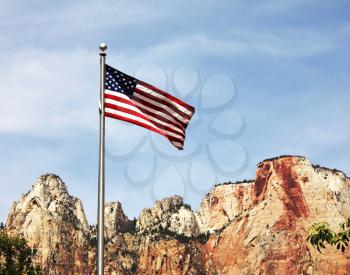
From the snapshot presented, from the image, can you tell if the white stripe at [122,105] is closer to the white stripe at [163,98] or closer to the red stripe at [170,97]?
the white stripe at [163,98]

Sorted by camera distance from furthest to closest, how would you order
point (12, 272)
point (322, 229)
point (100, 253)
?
point (12, 272) → point (322, 229) → point (100, 253)

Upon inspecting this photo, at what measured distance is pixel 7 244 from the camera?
8600 cm

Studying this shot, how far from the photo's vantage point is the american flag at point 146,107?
26562 mm

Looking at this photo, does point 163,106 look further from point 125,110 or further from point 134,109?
point 125,110

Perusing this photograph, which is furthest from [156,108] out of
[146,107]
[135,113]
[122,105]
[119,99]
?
[119,99]

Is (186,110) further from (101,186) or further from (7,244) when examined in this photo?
(7,244)

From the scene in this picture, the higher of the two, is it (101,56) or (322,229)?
(101,56)

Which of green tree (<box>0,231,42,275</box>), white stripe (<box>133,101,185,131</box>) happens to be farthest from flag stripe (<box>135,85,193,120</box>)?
green tree (<box>0,231,42,275</box>)

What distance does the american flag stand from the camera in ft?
87.1

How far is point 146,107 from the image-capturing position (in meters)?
27.1

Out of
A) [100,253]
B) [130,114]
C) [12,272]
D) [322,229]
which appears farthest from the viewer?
[12,272]

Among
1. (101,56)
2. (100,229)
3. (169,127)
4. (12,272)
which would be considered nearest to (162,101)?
(169,127)

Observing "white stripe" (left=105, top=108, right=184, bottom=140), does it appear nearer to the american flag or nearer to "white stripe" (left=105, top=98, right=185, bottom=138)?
the american flag

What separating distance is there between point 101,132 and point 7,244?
6438cm
